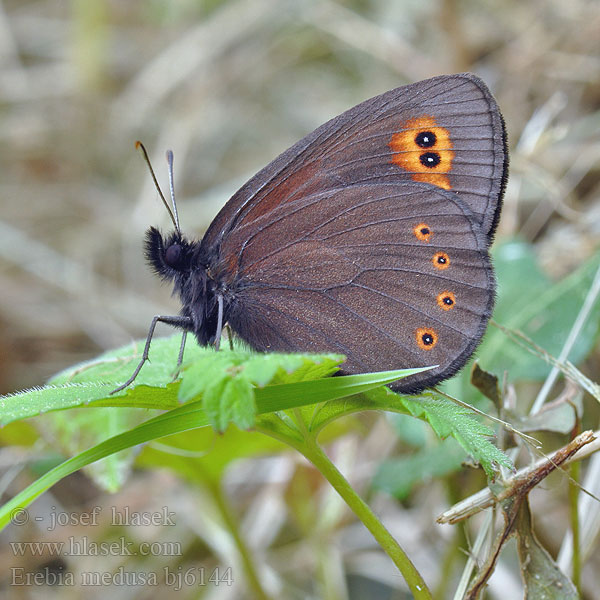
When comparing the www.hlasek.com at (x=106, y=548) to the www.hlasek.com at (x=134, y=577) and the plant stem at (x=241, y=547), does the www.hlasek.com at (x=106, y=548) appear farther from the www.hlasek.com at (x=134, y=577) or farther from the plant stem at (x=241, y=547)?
the plant stem at (x=241, y=547)

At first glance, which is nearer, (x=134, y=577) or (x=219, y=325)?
(x=219, y=325)

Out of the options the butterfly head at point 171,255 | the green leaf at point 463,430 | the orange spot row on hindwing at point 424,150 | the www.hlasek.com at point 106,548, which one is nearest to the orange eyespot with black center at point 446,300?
the orange spot row on hindwing at point 424,150

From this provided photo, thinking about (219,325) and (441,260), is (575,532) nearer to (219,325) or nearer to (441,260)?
(441,260)

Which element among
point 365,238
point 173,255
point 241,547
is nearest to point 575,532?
point 365,238

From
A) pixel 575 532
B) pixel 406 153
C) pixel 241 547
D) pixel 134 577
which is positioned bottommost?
pixel 134 577

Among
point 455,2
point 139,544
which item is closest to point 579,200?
point 455,2

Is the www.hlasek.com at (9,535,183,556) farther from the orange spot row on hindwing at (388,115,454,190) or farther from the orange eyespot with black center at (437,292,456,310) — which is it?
the orange spot row on hindwing at (388,115,454,190)
